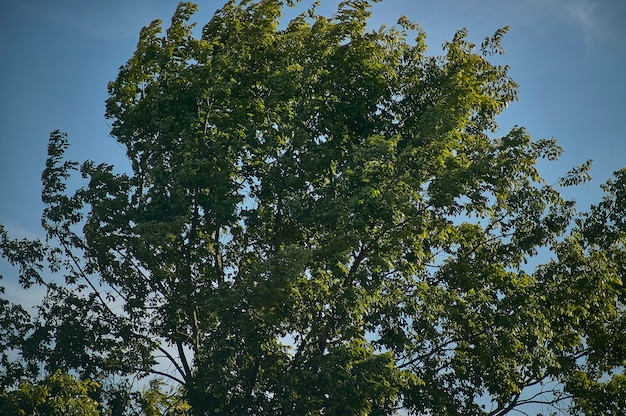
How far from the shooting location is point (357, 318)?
62.0 ft

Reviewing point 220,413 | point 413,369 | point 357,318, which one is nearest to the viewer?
point 357,318

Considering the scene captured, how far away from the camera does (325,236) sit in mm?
20188

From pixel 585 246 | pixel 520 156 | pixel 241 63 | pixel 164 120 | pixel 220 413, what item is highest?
pixel 241 63

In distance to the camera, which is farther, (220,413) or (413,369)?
(413,369)

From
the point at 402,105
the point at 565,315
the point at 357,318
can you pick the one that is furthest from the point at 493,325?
the point at 402,105

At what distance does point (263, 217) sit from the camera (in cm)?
2120

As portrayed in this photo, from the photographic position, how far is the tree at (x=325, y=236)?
19516 mm

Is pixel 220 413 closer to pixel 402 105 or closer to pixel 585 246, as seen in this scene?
pixel 402 105

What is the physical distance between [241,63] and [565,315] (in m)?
10.8

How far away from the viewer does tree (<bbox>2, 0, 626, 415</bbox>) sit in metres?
19.5

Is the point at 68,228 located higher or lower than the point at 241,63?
lower

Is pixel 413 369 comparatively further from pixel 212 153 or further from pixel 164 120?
pixel 164 120

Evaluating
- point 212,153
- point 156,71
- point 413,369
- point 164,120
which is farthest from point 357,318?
point 156,71

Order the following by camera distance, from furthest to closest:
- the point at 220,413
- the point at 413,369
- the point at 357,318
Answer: the point at 413,369 → the point at 220,413 → the point at 357,318
